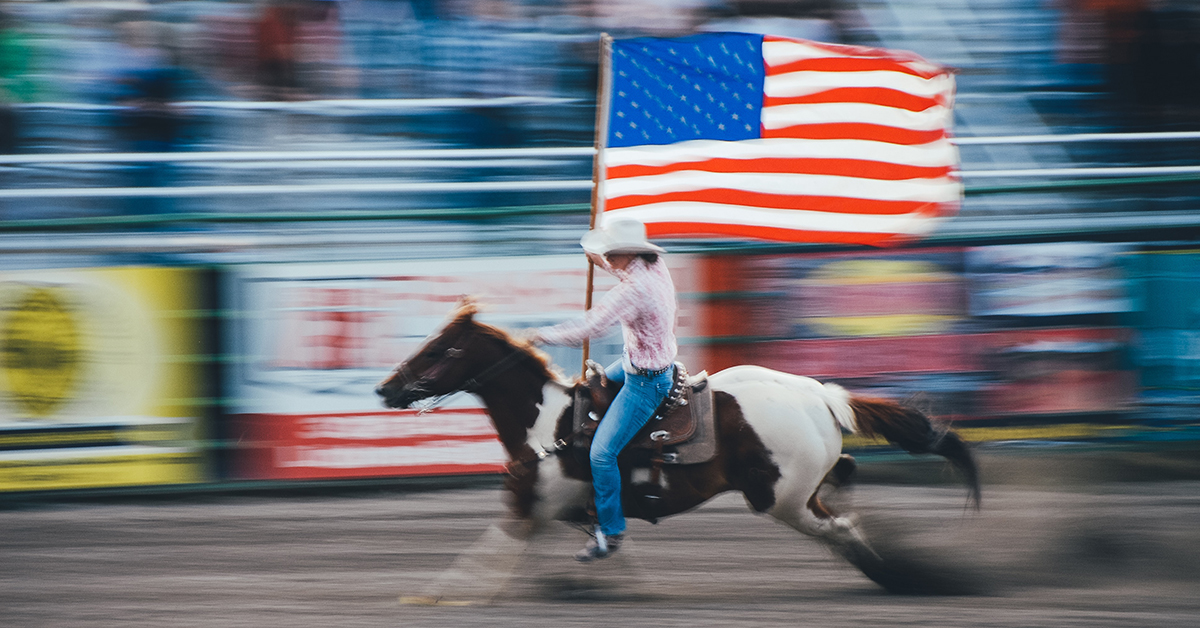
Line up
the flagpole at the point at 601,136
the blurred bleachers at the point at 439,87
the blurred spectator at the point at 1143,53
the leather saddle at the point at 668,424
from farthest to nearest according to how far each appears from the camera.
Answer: the blurred spectator at the point at 1143,53
the blurred bleachers at the point at 439,87
the flagpole at the point at 601,136
the leather saddle at the point at 668,424

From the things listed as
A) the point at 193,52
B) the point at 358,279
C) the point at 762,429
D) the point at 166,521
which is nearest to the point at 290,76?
the point at 193,52

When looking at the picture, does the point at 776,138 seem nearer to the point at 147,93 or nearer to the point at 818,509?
the point at 818,509

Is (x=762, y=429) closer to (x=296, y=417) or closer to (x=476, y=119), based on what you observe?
(x=296, y=417)

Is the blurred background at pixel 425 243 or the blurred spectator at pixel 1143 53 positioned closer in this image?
the blurred background at pixel 425 243

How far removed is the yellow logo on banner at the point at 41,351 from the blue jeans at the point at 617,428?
3979 mm

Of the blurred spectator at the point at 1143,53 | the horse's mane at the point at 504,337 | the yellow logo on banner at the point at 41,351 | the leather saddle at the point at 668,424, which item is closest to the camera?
the leather saddle at the point at 668,424

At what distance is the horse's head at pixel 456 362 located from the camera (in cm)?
584

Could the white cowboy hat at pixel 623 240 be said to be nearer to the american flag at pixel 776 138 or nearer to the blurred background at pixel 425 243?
the american flag at pixel 776 138

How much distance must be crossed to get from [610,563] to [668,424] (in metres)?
1.15

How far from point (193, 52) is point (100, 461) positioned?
3.09 metres

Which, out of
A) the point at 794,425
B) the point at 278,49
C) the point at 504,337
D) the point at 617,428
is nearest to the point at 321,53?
the point at 278,49

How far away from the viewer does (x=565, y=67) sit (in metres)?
9.52

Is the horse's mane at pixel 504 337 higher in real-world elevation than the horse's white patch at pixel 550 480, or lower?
higher

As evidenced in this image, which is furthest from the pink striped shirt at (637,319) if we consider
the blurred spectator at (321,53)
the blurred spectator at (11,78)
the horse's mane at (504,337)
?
the blurred spectator at (11,78)
